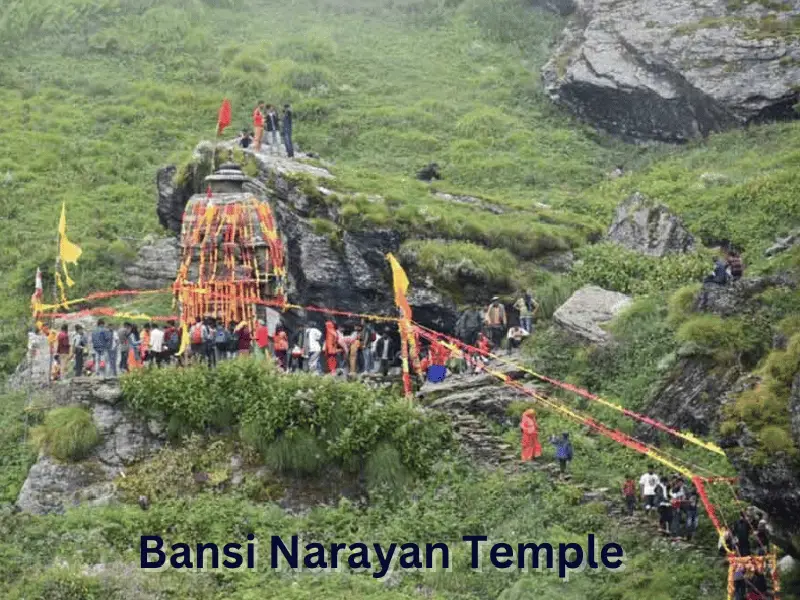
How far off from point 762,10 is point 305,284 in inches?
767

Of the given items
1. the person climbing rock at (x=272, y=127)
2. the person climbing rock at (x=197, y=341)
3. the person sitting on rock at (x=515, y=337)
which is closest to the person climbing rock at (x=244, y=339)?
the person climbing rock at (x=197, y=341)

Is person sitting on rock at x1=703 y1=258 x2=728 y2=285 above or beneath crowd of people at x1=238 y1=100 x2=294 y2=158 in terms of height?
beneath

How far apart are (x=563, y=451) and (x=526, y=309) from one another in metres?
5.24

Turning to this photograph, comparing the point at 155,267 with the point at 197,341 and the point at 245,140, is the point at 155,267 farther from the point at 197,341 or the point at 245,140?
the point at 197,341

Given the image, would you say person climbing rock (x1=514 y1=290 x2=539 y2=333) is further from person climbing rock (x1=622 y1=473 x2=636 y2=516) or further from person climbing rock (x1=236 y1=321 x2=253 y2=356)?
person climbing rock (x1=622 y1=473 x2=636 y2=516)

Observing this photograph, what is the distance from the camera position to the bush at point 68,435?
23812 mm

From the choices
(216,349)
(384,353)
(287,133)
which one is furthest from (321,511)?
(287,133)

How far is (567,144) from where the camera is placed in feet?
134

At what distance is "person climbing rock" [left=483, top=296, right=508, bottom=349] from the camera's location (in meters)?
26.7

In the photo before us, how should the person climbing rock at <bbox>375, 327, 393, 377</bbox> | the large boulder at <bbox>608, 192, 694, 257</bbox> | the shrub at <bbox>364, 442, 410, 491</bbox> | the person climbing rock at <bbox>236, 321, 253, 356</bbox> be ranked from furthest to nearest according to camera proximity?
1. the large boulder at <bbox>608, 192, 694, 257</bbox>
2. the person climbing rock at <bbox>375, 327, 393, 377</bbox>
3. the person climbing rock at <bbox>236, 321, 253, 356</bbox>
4. the shrub at <bbox>364, 442, 410, 491</bbox>

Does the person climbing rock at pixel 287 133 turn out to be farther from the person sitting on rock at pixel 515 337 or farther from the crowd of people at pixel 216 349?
the person sitting on rock at pixel 515 337

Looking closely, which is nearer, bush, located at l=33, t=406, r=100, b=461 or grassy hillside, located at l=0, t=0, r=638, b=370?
bush, located at l=33, t=406, r=100, b=461

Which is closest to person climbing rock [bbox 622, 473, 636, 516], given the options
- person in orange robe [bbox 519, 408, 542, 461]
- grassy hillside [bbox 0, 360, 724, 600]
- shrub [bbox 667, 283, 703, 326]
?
→ grassy hillside [bbox 0, 360, 724, 600]

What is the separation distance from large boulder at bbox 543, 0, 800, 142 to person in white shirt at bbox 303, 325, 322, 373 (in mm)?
17021
